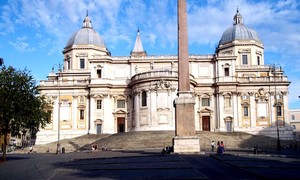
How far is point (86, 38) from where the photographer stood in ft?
228

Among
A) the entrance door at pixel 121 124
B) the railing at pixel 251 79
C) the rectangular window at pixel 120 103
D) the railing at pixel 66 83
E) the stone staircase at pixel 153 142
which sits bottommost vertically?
the stone staircase at pixel 153 142

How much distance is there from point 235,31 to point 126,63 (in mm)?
20711

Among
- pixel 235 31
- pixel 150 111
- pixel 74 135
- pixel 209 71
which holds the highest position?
pixel 235 31

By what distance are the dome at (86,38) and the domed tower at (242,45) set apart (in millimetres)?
22188

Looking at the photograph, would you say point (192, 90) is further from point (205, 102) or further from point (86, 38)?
point (86, 38)

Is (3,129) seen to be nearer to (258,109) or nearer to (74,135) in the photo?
(74,135)

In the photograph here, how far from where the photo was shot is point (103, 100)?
61594 mm

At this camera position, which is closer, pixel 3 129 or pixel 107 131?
pixel 3 129

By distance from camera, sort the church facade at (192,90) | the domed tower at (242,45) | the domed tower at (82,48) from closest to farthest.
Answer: the church facade at (192,90), the domed tower at (242,45), the domed tower at (82,48)

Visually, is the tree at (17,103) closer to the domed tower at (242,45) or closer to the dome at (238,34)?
the domed tower at (242,45)

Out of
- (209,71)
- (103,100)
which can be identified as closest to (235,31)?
(209,71)

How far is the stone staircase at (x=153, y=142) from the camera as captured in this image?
45750mm

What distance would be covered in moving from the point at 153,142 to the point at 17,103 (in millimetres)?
19229

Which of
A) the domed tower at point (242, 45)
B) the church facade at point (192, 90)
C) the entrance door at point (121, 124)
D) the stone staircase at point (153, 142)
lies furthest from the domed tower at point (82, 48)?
the domed tower at point (242, 45)
